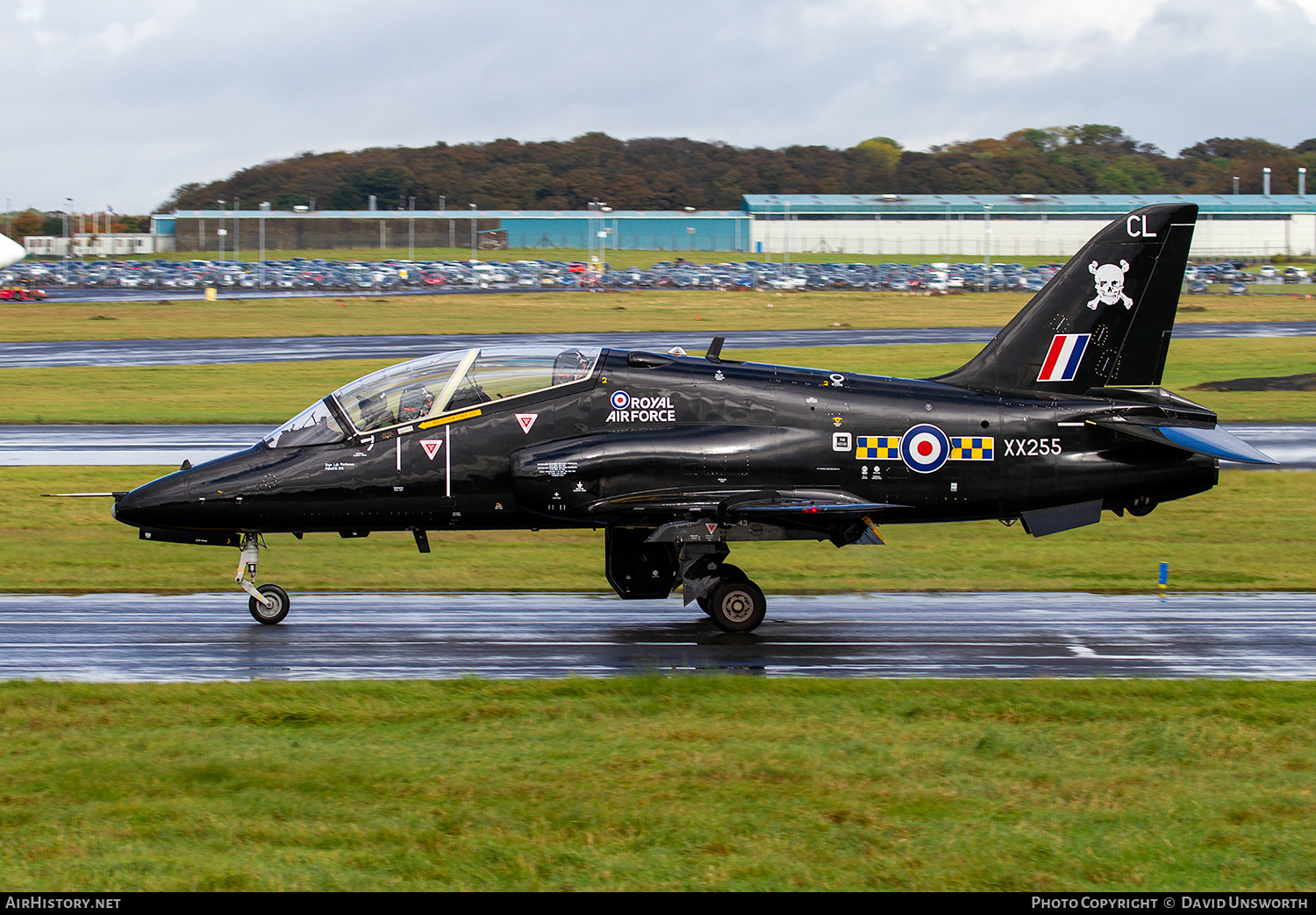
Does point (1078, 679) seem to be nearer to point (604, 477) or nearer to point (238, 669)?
point (604, 477)

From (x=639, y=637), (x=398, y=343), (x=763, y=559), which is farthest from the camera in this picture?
(x=398, y=343)

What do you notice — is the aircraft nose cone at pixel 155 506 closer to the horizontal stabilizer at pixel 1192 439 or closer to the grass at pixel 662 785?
the grass at pixel 662 785

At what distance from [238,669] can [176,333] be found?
5150 centimetres

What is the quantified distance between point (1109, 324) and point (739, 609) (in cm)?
627

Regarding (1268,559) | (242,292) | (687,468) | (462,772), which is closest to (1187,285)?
(242,292)

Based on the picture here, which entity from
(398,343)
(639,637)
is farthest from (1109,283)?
(398,343)

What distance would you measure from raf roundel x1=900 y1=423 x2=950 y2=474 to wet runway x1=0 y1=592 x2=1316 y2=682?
1.90 meters

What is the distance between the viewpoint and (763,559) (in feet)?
62.1

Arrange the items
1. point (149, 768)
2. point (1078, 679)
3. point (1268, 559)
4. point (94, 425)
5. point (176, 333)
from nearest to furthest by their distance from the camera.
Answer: point (149, 768), point (1078, 679), point (1268, 559), point (94, 425), point (176, 333)

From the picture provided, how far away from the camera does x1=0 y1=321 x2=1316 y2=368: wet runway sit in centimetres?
4781

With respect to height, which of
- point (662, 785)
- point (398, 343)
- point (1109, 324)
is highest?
point (398, 343)

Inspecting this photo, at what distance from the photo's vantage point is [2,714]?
10422 millimetres

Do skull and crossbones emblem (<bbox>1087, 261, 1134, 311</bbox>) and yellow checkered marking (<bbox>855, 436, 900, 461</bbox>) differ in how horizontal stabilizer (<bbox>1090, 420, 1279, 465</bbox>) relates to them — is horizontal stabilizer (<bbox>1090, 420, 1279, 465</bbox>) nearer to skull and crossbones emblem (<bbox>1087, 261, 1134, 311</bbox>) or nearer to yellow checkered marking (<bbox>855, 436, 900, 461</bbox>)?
skull and crossbones emblem (<bbox>1087, 261, 1134, 311</bbox>)

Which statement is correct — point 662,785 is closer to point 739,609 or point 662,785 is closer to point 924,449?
point 739,609
